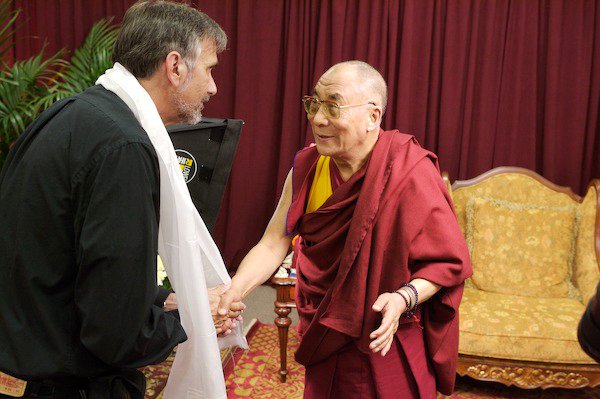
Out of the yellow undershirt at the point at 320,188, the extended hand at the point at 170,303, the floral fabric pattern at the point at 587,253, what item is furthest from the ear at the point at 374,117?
the floral fabric pattern at the point at 587,253

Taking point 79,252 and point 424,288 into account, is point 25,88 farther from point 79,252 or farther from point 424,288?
point 424,288

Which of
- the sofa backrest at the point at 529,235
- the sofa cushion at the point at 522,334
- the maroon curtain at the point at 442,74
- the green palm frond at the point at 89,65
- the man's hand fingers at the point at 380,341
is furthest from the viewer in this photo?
the maroon curtain at the point at 442,74

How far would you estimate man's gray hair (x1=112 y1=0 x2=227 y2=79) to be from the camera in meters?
1.36

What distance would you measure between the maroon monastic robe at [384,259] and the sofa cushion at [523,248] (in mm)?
1636

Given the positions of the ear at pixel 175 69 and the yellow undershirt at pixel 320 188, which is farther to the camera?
the yellow undershirt at pixel 320 188

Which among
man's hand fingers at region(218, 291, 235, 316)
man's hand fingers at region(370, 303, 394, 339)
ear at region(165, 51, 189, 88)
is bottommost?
man's hand fingers at region(218, 291, 235, 316)

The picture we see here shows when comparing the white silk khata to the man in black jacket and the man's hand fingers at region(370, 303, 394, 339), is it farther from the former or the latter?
the man's hand fingers at region(370, 303, 394, 339)

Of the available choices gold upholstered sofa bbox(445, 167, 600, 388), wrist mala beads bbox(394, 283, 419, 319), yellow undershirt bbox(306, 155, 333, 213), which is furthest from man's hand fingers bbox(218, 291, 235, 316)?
gold upholstered sofa bbox(445, 167, 600, 388)

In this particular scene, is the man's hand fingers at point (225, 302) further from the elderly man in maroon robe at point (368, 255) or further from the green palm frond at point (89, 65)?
the green palm frond at point (89, 65)

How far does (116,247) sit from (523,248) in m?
2.80

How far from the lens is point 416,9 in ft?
13.0

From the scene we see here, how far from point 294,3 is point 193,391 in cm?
337

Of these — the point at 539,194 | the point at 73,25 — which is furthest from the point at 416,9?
the point at 73,25

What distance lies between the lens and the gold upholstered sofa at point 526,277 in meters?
2.86
